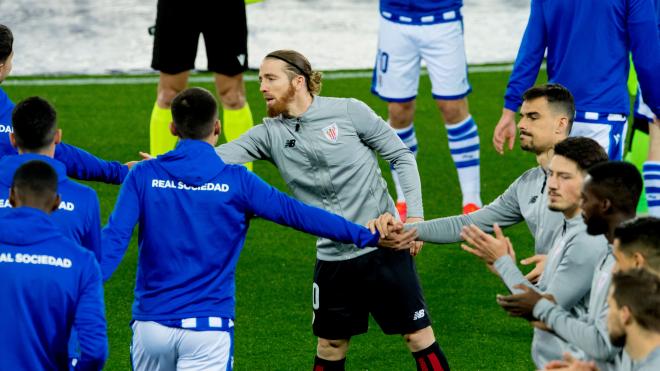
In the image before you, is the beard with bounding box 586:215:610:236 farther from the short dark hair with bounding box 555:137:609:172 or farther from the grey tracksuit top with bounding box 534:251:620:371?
the short dark hair with bounding box 555:137:609:172

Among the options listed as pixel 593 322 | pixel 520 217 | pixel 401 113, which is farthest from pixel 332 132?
pixel 401 113

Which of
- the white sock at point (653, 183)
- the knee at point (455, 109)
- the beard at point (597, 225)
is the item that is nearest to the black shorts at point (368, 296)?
the beard at point (597, 225)

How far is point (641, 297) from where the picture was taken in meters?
4.32

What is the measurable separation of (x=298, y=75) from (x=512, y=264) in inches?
68.4

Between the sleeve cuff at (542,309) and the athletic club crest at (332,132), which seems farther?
the athletic club crest at (332,132)

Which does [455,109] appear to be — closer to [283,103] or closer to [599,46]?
[599,46]

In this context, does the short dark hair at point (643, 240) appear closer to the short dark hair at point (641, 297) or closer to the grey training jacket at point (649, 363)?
the short dark hair at point (641, 297)

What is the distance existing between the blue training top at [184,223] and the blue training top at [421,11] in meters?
4.67

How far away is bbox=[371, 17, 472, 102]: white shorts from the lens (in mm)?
9992

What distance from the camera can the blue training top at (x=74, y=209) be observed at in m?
5.30

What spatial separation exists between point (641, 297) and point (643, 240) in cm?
31

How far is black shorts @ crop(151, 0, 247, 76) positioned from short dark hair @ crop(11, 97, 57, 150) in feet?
15.7

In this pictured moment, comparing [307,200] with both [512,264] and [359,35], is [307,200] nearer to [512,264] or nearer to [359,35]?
[512,264]

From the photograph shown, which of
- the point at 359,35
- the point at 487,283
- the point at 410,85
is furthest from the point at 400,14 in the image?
the point at 359,35
